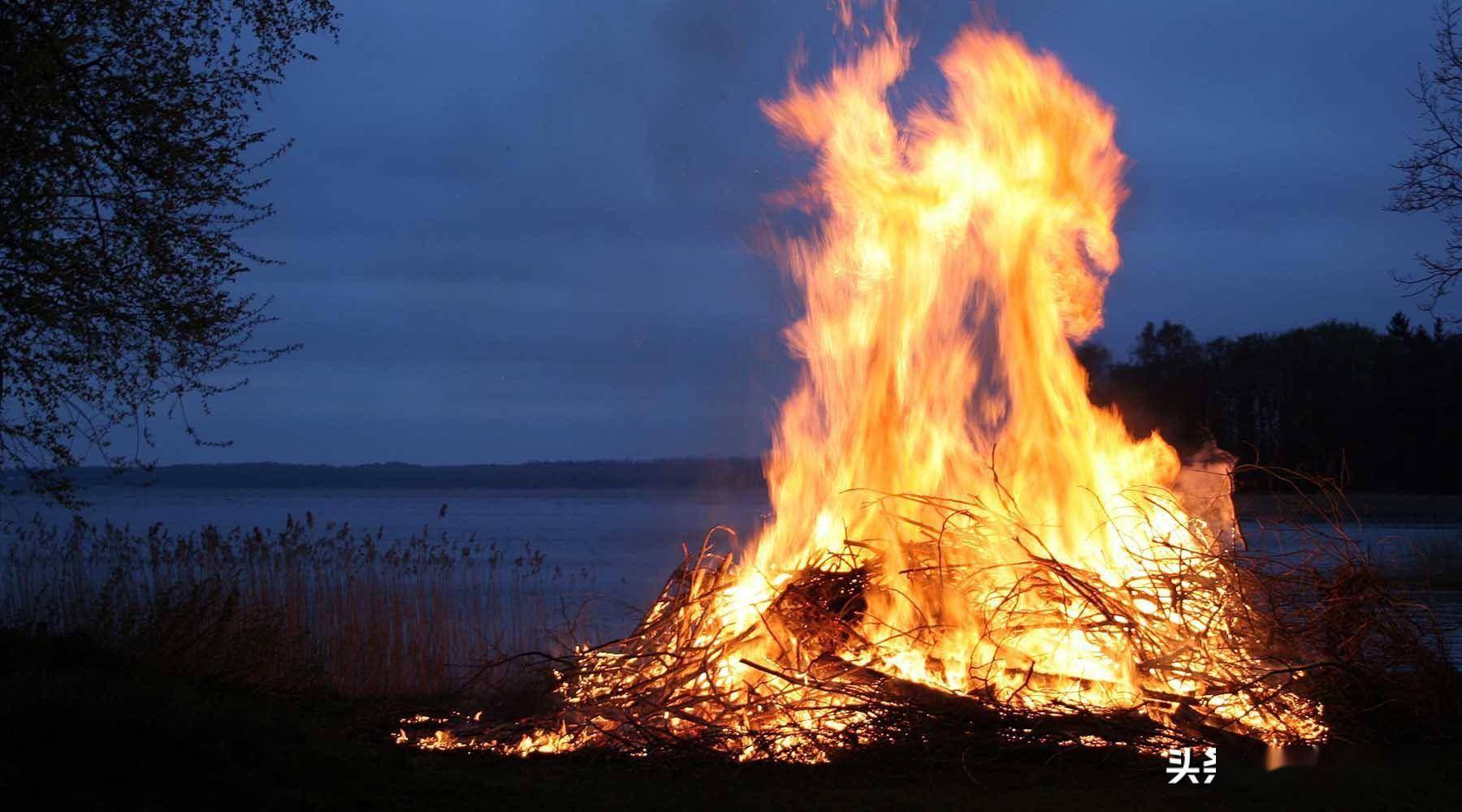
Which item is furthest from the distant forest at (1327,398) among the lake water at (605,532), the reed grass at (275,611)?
the reed grass at (275,611)

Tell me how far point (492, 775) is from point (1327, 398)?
40164 mm

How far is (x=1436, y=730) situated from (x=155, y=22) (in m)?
10.1

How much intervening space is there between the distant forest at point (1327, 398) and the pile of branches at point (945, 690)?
2354cm

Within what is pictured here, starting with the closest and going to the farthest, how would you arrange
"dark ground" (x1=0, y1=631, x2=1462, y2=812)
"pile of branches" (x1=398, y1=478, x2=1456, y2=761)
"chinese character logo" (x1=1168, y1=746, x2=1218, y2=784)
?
"dark ground" (x1=0, y1=631, x2=1462, y2=812) → "chinese character logo" (x1=1168, y1=746, x2=1218, y2=784) → "pile of branches" (x1=398, y1=478, x2=1456, y2=761)

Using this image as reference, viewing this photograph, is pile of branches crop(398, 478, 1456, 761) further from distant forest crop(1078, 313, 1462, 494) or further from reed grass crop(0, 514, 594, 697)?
distant forest crop(1078, 313, 1462, 494)

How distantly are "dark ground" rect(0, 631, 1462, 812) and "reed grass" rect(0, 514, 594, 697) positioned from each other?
200 centimetres

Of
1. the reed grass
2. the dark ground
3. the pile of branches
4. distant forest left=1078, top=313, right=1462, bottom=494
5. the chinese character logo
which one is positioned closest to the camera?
the dark ground

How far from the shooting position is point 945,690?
22.2ft

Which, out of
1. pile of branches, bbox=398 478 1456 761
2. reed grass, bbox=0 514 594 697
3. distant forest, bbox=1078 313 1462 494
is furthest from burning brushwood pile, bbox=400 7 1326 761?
distant forest, bbox=1078 313 1462 494

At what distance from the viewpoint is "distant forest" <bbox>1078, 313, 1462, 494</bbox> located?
34.0 meters

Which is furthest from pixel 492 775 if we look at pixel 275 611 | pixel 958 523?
pixel 275 611

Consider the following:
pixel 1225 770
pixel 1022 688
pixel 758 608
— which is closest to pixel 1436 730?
→ pixel 1225 770

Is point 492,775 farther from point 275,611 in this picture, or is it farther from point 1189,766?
point 275,611

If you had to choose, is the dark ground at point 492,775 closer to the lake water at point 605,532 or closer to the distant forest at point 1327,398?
the lake water at point 605,532
